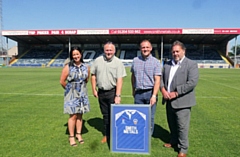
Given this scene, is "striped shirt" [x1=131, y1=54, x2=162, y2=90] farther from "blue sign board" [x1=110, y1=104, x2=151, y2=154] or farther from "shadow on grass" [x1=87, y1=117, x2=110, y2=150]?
"shadow on grass" [x1=87, y1=117, x2=110, y2=150]

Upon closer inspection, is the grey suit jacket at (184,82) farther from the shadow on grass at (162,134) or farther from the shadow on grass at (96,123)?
the shadow on grass at (96,123)

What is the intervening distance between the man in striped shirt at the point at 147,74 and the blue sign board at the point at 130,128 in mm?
501

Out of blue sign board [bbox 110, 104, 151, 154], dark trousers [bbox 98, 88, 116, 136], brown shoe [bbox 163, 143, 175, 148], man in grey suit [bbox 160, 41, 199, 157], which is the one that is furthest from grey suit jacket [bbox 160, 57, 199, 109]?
dark trousers [bbox 98, 88, 116, 136]

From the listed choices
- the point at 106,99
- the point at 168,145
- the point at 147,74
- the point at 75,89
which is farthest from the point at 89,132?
the point at 147,74

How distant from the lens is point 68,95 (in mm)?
3320

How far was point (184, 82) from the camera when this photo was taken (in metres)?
2.84

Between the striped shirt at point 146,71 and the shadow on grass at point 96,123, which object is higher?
the striped shirt at point 146,71

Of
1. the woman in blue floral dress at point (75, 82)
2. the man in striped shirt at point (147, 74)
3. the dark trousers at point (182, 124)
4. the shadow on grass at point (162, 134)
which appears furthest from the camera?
the shadow on grass at point (162, 134)

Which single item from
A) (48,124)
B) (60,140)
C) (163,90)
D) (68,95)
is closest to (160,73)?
(163,90)

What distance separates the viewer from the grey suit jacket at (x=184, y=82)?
2790mm

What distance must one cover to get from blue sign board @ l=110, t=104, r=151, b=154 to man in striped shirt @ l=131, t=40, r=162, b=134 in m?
0.50

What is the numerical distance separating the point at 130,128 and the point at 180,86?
3.00 ft

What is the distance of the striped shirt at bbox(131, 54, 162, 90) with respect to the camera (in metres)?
3.15

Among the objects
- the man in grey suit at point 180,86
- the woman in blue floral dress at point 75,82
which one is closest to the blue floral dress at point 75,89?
the woman in blue floral dress at point 75,82
